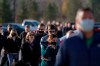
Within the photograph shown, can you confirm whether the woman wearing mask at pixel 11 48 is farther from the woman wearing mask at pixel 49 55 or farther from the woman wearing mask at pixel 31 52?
the woman wearing mask at pixel 49 55

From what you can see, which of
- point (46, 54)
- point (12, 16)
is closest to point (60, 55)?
point (46, 54)

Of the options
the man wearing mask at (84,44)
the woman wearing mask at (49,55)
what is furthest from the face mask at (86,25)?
the woman wearing mask at (49,55)

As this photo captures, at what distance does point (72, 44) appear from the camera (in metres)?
5.93

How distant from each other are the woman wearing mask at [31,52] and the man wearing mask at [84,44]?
24.6 feet

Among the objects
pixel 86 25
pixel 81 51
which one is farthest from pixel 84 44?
pixel 86 25

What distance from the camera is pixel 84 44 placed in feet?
19.2

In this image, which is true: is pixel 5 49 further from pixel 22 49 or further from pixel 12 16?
pixel 12 16

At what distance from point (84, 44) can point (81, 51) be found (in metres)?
0.10

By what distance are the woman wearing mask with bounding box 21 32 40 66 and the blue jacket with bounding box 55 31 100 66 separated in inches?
294

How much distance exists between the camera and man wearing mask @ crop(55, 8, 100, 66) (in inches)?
229

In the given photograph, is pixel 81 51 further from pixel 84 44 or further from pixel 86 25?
pixel 86 25

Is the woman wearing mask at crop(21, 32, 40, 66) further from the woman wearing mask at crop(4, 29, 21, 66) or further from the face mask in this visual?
the face mask

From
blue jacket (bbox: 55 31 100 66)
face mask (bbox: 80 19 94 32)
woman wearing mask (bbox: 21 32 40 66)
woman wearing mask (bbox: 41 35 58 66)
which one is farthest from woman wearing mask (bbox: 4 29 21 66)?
face mask (bbox: 80 19 94 32)

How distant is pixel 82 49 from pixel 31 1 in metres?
70.5
